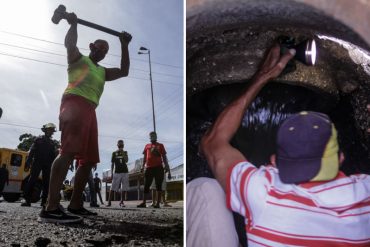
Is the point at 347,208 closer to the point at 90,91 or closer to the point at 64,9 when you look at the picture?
the point at 90,91

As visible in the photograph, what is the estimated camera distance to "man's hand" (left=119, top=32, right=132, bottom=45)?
4.65 feet

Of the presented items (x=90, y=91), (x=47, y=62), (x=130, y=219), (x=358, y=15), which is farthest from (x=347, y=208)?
(x=47, y=62)

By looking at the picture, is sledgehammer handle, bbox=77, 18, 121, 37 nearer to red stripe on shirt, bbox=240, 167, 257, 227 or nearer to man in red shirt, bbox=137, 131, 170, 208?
man in red shirt, bbox=137, 131, 170, 208

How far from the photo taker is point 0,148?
1.25 m

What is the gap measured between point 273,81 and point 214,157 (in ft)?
1.01

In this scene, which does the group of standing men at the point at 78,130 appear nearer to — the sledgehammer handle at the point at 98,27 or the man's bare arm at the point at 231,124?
the sledgehammer handle at the point at 98,27

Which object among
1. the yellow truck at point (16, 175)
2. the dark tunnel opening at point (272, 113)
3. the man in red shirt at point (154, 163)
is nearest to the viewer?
the yellow truck at point (16, 175)

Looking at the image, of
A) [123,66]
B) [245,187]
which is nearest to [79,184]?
[123,66]

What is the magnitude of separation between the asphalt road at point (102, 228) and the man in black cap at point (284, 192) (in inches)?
4.4

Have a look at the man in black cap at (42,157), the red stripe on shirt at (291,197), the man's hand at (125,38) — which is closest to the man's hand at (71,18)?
the man's hand at (125,38)

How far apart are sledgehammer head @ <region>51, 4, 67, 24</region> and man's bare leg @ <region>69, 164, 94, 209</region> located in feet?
1.43

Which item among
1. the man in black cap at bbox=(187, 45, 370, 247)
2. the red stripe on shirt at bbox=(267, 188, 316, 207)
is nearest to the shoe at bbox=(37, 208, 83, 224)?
the man in black cap at bbox=(187, 45, 370, 247)

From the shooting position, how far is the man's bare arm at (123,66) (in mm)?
1412

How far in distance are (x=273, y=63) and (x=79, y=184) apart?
695 millimetres
